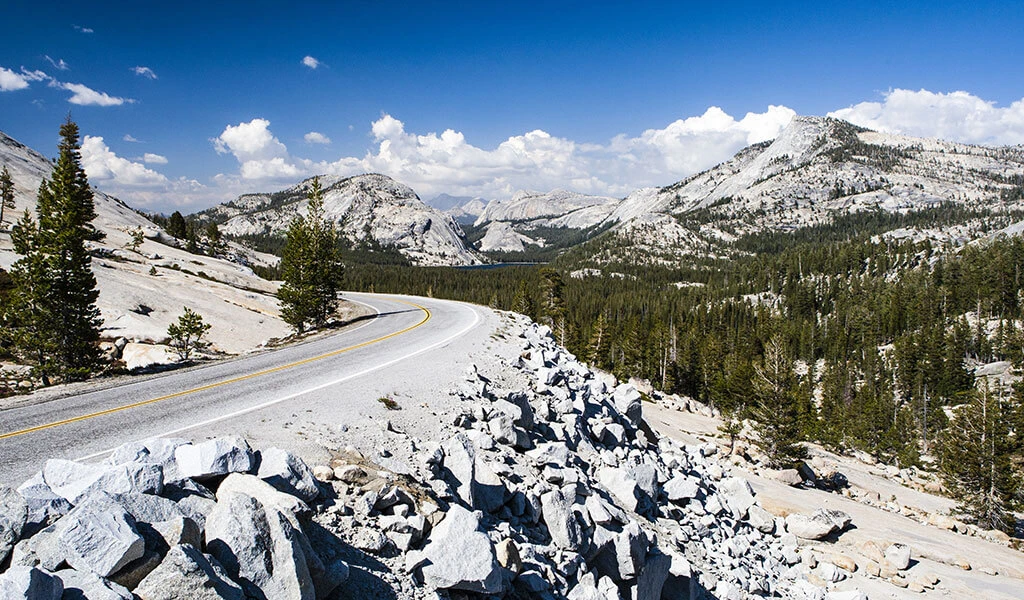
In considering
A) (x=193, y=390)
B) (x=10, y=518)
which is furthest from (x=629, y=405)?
(x=10, y=518)

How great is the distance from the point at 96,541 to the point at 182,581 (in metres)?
0.92

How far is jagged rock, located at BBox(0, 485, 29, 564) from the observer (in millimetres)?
4355

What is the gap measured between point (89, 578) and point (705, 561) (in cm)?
1577

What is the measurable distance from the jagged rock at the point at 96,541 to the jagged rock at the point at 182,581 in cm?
30

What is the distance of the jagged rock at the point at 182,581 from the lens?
423 centimetres

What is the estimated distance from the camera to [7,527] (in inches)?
174

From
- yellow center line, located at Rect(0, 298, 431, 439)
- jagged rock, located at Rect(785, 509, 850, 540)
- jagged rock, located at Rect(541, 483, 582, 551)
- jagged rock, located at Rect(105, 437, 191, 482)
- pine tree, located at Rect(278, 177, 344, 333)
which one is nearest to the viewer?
jagged rock, located at Rect(105, 437, 191, 482)

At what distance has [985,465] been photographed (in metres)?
38.0

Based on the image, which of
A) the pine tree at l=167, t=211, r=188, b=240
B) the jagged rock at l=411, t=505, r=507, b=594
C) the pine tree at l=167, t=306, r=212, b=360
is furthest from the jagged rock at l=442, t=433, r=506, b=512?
the pine tree at l=167, t=211, r=188, b=240

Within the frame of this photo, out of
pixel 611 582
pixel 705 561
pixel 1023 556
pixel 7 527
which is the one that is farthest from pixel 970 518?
pixel 7 527

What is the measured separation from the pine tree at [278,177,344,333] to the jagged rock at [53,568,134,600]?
30904 millimetres

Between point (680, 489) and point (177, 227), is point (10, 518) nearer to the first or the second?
point (680, 489)

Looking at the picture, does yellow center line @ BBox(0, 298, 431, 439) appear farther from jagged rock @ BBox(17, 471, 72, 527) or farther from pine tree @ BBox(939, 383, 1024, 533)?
pine tree @ BBox(939, 383, 1024, 533)

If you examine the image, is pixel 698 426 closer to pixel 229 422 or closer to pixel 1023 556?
pixel 1023 556
